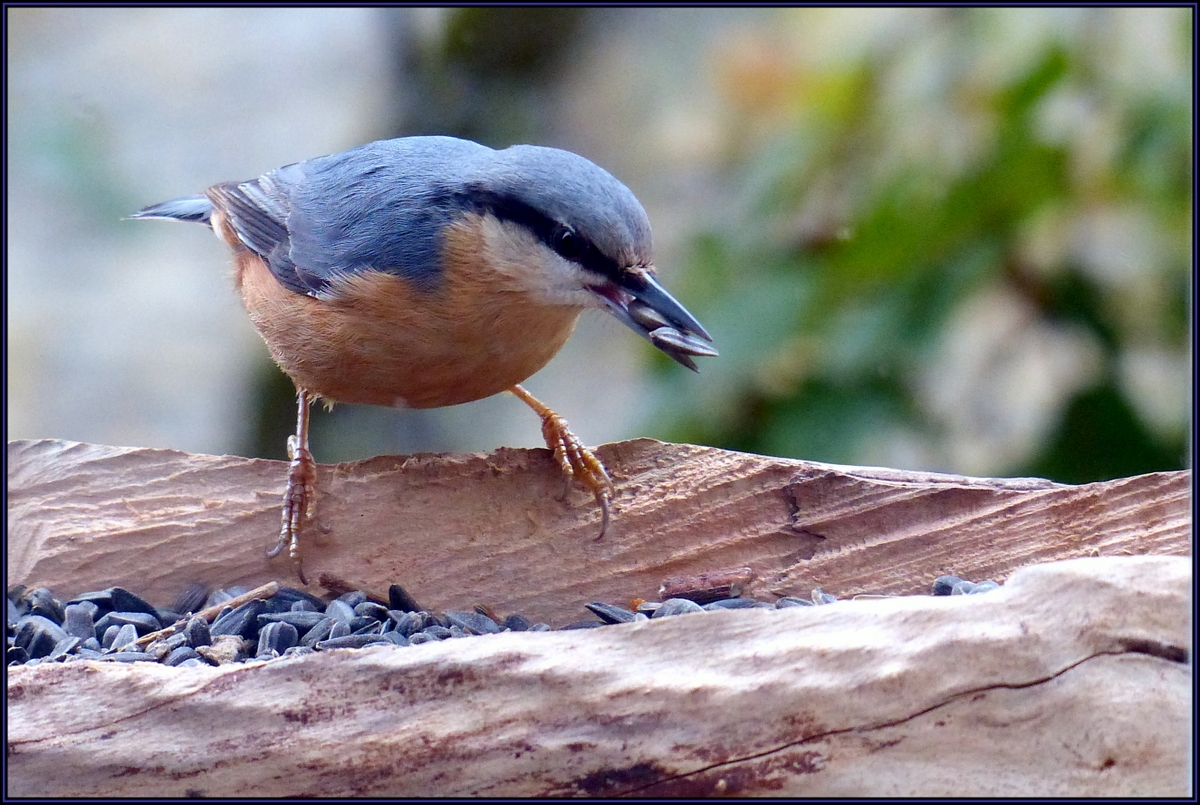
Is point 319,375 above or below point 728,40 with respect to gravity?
below

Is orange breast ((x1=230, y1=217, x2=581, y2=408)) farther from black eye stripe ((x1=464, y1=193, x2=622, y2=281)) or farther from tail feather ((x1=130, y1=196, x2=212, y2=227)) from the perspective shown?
tail feather ((x1=130, y1=196, x2=212, y2=227))

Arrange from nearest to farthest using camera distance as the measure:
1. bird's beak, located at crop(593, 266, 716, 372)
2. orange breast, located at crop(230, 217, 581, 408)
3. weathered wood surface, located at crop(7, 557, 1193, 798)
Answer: weathered wood surface, located at crop(7, 557, 1193, 798) < bird's beak, located at crop(593, 266, 716, 372) < orange breast, located at crop(230, 217, 581, 408)

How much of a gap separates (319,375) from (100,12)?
11.1 ft

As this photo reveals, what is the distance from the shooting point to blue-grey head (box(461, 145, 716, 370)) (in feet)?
5.98

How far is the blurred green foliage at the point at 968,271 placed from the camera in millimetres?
2646

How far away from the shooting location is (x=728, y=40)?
421 cm

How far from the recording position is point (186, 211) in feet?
9.00

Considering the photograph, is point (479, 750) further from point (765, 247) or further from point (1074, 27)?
point (1074, 27)

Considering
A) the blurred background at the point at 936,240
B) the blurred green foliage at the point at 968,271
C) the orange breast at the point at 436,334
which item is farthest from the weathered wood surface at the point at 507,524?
the blurred green foliage at the point at 968,271

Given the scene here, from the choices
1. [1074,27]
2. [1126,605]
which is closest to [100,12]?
[1074,27]

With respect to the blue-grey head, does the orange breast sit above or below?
below

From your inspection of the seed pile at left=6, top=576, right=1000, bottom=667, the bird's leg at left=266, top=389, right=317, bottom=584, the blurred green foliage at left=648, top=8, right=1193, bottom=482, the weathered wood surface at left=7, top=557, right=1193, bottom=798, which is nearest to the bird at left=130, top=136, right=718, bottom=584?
the bird's leg at left=266, top=389, right=317, bottom=584

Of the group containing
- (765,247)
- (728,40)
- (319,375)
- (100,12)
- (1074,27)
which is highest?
(100,12)

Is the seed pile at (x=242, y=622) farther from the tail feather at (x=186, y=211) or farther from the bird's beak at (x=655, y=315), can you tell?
the tail feather at (x=186, y=211)
